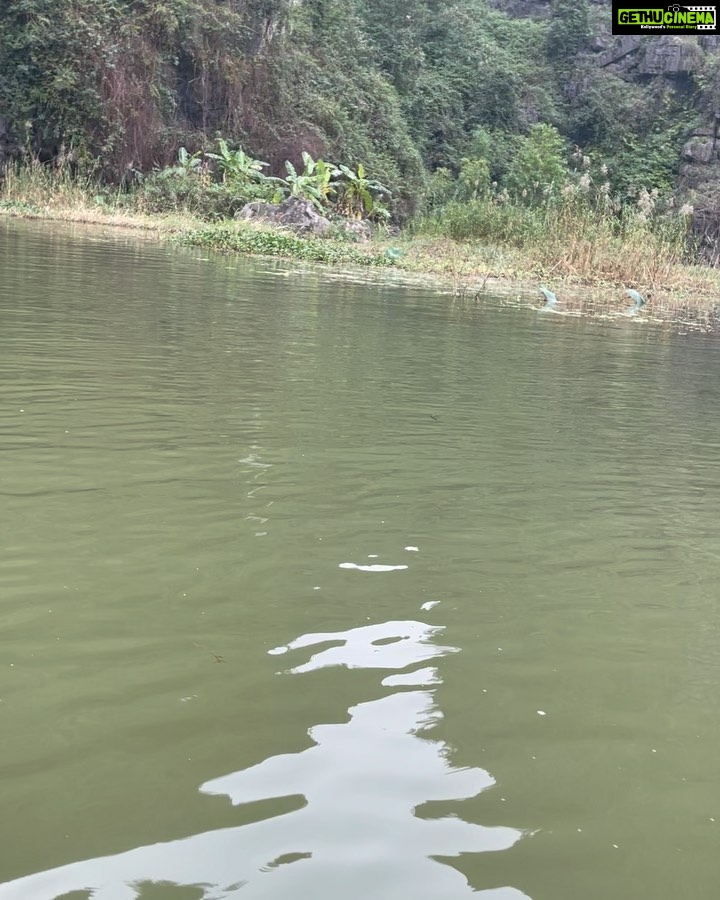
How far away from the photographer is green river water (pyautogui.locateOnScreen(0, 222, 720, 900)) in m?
1.50

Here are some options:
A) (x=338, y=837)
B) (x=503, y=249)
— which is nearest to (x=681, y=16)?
(x=503, y=249)

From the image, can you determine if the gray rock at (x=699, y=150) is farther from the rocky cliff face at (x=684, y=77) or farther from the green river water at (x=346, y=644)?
the green river water at (x=346, y=644)

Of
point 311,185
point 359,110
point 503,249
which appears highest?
point 359,110

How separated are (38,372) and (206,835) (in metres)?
3.75

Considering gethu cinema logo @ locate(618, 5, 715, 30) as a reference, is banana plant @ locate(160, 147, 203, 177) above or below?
below

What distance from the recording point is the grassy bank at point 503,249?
13672mm

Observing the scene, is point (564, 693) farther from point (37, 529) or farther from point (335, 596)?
point (37, 529)

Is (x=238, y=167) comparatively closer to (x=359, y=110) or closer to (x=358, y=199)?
(x=358, y=199)

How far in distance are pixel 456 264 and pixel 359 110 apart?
19556mm

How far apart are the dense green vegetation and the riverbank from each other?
0.70m

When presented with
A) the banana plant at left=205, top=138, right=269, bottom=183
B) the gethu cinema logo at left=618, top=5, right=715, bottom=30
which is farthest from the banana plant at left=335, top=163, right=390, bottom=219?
the gethu cinema logo at left=618, top=5, right=715, bottom=30

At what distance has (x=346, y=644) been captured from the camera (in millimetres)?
2223

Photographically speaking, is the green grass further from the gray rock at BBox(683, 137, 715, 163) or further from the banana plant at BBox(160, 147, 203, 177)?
the gray rock at BBox(683, 137, 715, 163)

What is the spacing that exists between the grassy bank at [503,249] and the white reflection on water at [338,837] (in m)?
9.95
